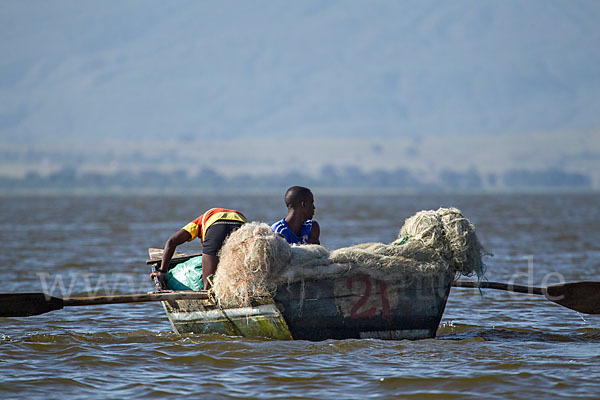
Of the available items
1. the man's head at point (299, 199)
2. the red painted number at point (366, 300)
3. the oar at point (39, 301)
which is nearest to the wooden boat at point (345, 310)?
the red painted number at point (366, 300)

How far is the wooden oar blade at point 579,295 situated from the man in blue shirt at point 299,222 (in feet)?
9.32

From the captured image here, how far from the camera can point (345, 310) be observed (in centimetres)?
931

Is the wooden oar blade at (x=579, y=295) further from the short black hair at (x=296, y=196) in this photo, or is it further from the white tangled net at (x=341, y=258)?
the short black hair at (x=296, y=196)

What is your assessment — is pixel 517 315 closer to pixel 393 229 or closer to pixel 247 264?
pixel 247 264

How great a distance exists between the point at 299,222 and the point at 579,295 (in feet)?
11.1

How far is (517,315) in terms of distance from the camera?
1222 centimetres

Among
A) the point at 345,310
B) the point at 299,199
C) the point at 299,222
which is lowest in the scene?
the point at 345,310

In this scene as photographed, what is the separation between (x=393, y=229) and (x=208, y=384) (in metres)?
23.2

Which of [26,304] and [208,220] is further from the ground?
[208,220]

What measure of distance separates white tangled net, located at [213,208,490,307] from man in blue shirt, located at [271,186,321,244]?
24.8 inches

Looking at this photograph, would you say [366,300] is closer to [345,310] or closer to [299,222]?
[345,310]

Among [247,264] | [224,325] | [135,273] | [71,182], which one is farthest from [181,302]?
[71,182]

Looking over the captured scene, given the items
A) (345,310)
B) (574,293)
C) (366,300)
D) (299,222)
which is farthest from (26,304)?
(574,293)

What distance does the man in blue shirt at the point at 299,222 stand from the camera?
965cm
